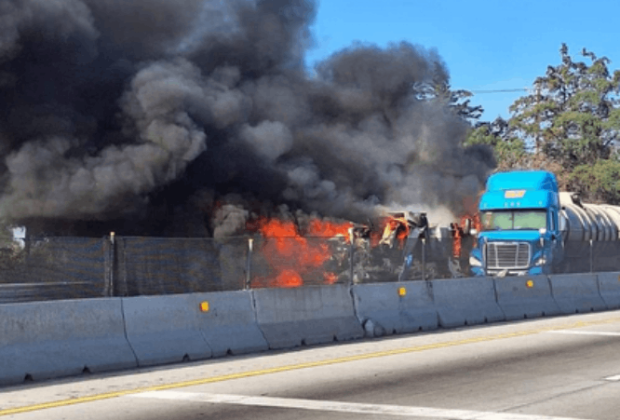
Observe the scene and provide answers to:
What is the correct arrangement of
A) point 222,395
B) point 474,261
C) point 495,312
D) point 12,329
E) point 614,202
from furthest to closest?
point 614,202 < point 474,261 < point 495,312 < point 12,329 < point 222,395

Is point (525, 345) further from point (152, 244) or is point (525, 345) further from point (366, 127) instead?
point (366, 127)

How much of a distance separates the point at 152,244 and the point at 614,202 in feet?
190

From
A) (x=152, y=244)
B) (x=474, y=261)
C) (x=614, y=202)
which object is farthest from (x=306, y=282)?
(x=614, y=202)

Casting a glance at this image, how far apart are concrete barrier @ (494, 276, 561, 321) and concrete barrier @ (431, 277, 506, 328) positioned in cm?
30

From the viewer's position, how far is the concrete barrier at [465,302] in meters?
17.8

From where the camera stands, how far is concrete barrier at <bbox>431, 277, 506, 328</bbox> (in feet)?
58.3

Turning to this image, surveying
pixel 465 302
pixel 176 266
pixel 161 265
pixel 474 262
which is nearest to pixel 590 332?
pixel 465 302

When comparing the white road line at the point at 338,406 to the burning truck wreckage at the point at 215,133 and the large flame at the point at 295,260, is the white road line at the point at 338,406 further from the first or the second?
the burning truck wreckage at the point at 215,133

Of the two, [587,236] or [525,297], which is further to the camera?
[587,236]

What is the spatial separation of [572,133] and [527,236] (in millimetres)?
44195

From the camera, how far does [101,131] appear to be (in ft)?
113

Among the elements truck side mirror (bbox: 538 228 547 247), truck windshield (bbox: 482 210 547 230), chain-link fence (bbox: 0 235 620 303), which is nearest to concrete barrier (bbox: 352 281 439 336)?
chain-link fence (bbox: 0 235 620 303)

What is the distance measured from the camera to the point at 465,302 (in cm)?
1834

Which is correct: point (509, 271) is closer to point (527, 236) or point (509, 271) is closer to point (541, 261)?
point (541, 261)
